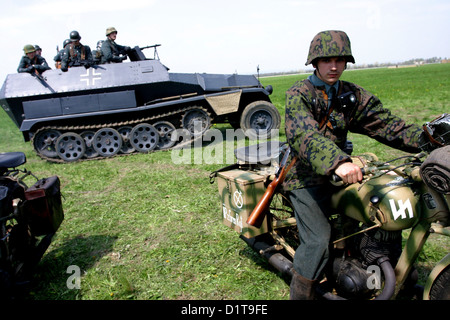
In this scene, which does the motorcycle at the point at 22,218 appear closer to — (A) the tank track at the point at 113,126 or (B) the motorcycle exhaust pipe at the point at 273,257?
(B) the motorcycle exhaust pipe at the point at 273,257

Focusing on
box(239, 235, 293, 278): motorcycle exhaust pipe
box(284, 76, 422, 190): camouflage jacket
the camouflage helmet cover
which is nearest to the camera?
box(284, 76, 422, 190): camouflage jacket

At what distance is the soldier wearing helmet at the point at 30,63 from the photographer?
9.82 m

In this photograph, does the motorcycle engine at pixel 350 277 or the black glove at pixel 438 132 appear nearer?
the black glove at pixel 438 132

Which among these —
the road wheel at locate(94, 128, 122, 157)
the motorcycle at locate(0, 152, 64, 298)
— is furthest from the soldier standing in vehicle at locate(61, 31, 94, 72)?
the motorcycle at locate(0, 152, 64, 298)

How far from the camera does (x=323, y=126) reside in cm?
270

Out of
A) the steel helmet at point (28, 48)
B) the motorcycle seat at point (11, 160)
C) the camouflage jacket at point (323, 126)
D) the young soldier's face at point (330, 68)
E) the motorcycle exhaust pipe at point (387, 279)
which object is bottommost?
the motorcycle exhaust pipe at point (387, 279)

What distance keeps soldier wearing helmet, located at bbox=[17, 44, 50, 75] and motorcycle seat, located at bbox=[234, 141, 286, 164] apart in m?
8.06

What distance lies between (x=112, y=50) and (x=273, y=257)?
29.9ft

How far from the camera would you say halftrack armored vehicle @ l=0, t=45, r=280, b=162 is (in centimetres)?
973

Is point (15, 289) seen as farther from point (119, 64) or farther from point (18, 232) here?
point (119, 64)

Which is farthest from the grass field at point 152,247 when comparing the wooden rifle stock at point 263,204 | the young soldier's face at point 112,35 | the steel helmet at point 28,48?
the young soldier's face at point 112,35

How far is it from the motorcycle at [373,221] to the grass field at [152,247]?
0.55 meters

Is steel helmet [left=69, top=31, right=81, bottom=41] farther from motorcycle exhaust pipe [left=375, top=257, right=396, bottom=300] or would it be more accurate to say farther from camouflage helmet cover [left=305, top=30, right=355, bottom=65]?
motorcycle exhaust pipe [left=375, top=257, right=396, bottom=300]
